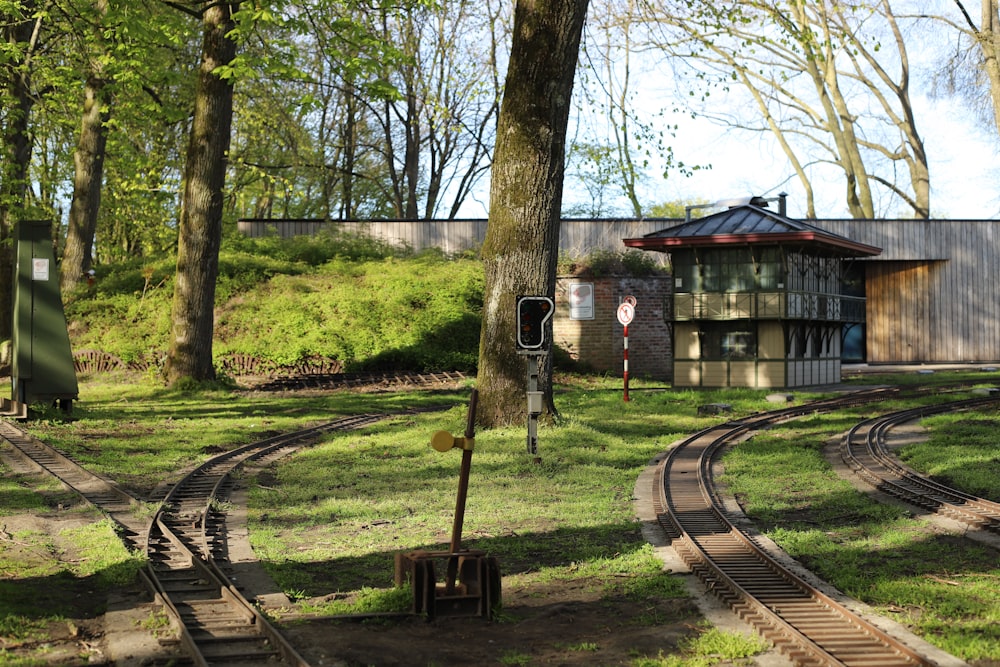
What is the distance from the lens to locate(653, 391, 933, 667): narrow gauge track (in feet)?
20.0

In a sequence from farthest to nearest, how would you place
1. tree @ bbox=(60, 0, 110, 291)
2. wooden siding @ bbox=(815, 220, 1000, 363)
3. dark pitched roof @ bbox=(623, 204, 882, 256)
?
wooden siding @ bbox=(815, 220, 1000, 363), tree @ bbox=(60, 0, 110, 291), dark pitched roof @ bbox=(623, 204, 882, 256)

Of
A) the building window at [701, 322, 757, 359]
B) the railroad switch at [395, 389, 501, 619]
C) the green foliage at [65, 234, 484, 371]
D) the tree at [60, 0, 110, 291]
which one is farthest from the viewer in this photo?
the green foliage at [65, 234, 484, 371]

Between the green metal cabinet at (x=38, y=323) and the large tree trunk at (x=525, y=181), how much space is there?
24.3ft

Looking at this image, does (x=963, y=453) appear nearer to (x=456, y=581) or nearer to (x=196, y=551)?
(x=456, y=581)

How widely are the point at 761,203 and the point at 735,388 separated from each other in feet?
24.8

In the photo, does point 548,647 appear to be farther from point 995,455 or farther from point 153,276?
point 153,276

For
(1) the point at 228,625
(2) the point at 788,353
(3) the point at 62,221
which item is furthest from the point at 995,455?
(3) the point at 62,221

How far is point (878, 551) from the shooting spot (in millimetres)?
9211

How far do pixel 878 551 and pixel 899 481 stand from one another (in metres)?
4.21

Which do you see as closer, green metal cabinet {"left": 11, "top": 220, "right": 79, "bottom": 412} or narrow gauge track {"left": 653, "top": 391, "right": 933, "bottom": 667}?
narrow gauge track {"left": 653, "top": 391, "right": 933, "bottom": 667}

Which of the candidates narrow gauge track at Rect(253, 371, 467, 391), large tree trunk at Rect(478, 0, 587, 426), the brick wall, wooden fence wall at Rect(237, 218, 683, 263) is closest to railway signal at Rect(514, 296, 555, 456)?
large tree trunk at Rect(478, 0, 587, 426)

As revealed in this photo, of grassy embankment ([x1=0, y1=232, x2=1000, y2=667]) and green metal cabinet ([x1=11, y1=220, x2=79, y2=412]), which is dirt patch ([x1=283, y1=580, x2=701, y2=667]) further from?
green metal cabinet ([x1=11, y1=220, x2=79, y2=412])

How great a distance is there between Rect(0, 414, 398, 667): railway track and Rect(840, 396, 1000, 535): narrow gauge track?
23.0ft

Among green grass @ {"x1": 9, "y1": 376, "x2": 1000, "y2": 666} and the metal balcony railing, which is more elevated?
the metal balcony railing
